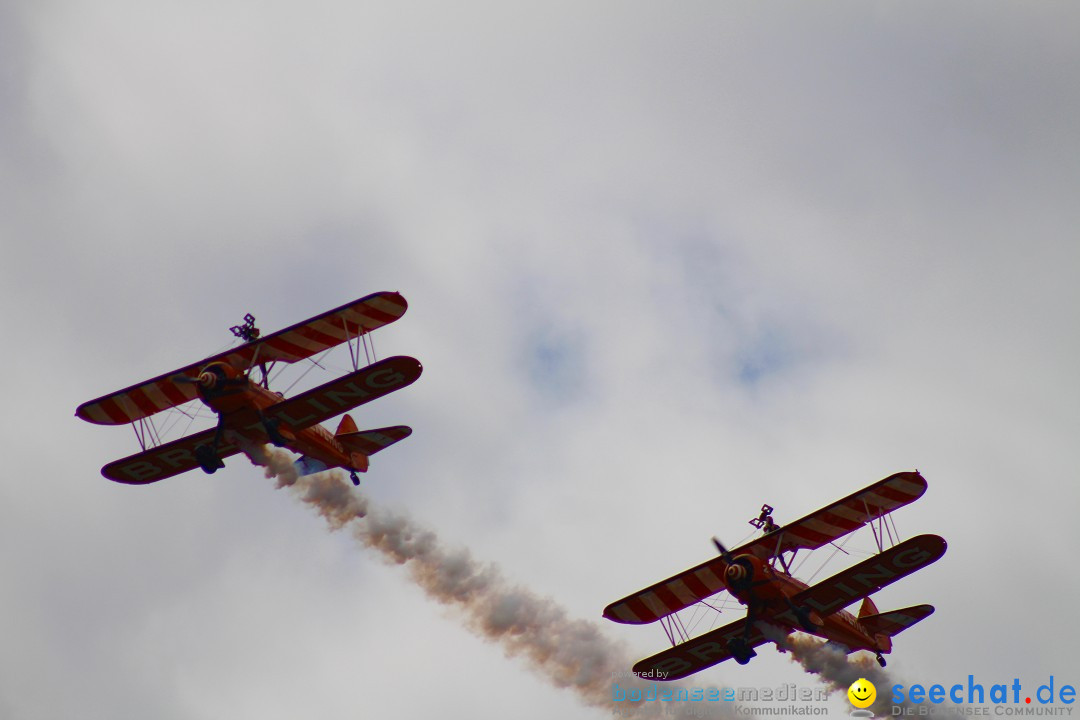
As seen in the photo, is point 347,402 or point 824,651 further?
point 824,651

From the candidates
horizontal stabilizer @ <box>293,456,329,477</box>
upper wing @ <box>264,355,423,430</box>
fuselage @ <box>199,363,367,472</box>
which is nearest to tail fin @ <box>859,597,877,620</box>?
upper wing @ <box>264,355,423,430</box>

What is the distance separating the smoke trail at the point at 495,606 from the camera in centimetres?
4328

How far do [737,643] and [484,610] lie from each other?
23.8ft

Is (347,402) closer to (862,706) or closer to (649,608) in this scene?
(649,608)

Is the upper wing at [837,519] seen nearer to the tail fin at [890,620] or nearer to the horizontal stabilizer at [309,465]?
the tail fin at [890,620]

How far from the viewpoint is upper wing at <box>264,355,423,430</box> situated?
1462 inches

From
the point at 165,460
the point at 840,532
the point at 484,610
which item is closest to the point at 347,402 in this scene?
the point at 165,460

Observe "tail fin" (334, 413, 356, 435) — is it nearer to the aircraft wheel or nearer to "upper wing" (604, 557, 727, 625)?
"upper wing" (604, 557, 727, 625)

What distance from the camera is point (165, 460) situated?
133 feet

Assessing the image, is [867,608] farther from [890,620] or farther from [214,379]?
[214,379]

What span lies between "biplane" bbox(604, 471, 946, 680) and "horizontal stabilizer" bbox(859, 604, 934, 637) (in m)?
0.02

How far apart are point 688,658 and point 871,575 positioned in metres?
5.51

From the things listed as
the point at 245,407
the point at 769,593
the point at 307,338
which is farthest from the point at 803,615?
the point at 245,407

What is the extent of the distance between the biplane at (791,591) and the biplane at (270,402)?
788 cm
